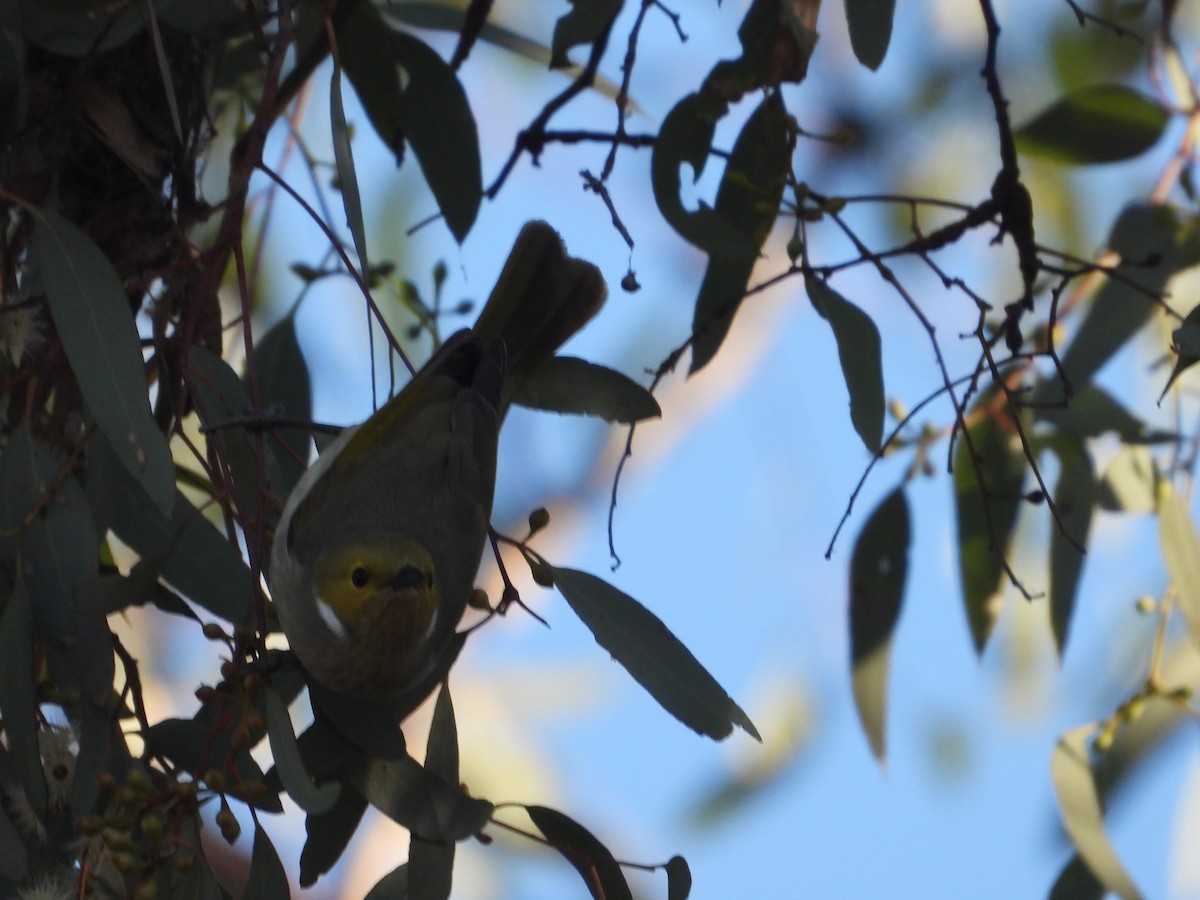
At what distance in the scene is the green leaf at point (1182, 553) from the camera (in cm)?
277

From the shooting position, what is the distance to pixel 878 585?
2.91 metres

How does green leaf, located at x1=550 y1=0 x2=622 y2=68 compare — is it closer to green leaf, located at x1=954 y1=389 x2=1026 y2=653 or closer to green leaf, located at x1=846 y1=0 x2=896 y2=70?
green leaf, located at x1=846 y1=0 x2=896 y2=70

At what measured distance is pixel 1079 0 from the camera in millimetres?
4133

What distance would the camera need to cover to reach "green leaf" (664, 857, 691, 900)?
167 cm

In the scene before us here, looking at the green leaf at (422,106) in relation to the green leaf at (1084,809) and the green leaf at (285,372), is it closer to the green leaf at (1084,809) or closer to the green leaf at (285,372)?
the green leaf at (285,372)

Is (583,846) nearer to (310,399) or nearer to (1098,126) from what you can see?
(310,399)

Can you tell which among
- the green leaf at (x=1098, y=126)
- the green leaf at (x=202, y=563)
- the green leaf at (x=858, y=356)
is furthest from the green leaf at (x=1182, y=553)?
the green leaf at (x=202, y=563)

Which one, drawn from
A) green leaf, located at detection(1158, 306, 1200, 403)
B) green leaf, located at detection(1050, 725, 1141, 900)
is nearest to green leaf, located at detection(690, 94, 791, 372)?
green leaf, located at detection(1158, 306, 1200, 403)

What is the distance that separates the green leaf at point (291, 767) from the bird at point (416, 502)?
0.37 m

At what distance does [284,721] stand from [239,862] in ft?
9.57

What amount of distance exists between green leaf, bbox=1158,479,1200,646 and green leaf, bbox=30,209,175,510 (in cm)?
195

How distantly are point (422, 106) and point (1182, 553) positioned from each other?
5.55 feet

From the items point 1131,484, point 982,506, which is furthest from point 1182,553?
point 982,506

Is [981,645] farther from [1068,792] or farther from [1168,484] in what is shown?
[1168,484]
